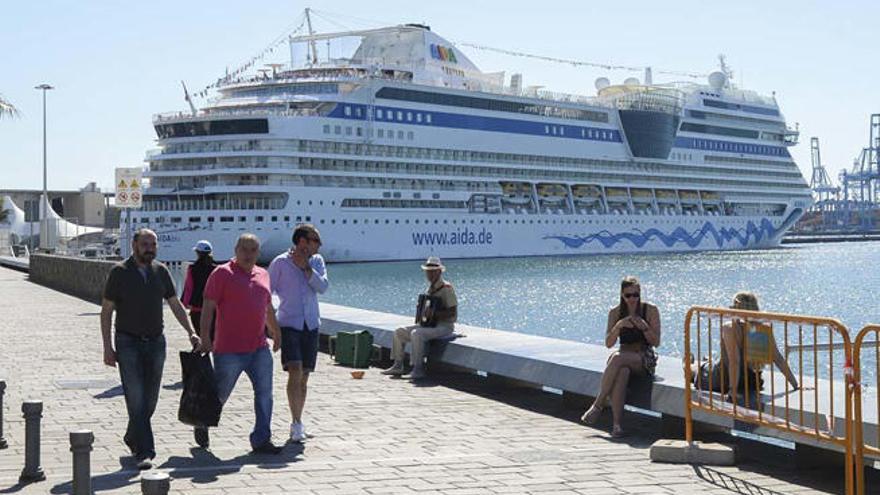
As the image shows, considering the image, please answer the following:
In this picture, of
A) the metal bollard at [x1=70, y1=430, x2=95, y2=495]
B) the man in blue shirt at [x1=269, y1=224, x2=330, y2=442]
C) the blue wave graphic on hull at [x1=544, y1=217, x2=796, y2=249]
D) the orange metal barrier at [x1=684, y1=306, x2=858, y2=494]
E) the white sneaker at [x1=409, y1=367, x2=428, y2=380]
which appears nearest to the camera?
the metal bollard at [x1=70, y1=430, x2=95, y2=495]

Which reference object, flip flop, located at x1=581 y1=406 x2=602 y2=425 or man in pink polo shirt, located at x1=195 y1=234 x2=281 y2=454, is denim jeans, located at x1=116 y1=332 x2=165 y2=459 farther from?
flip flop, located at x1=581 y1=406 x2=602 y2=425

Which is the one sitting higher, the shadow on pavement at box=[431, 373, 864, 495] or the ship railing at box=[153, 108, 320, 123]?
the ship railing at box=[153, 108, 320, 123]

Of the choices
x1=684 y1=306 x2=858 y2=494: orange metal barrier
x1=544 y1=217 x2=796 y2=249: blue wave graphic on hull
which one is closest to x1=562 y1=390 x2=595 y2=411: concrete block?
x1=684 y1=306 x2=858 y2=494: orange metal barrier

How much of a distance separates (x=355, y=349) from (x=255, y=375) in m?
4.78

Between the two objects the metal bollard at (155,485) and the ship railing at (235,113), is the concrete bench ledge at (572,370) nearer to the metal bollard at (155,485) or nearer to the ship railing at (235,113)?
the metal bollard at (155,485)

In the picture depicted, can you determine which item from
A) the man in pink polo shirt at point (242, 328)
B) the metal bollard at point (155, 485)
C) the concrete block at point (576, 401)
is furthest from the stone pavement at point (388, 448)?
the metal bollard at point (155, 485)

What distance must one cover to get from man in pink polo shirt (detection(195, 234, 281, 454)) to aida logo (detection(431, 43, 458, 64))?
64.4 m

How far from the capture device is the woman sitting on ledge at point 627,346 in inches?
346

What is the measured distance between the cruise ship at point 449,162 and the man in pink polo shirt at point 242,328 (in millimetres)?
50333

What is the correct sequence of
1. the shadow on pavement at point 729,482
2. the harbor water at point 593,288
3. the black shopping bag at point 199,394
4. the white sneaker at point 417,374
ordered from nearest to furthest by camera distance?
the shadow on pavement at point 729,482, the black shopping bag at point 199,394, the white sneaker at point 417,374, the harbor water at point 593,288

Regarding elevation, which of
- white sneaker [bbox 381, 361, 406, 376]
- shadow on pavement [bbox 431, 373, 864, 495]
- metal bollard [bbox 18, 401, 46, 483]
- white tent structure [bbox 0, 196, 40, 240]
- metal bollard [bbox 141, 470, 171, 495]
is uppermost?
white tent structure [bbox 0, 196, 40, 240]

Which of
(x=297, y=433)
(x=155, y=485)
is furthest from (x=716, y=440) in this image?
(x=155, y=485)

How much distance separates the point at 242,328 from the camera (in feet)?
26.9

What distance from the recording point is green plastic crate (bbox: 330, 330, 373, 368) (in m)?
13.1
